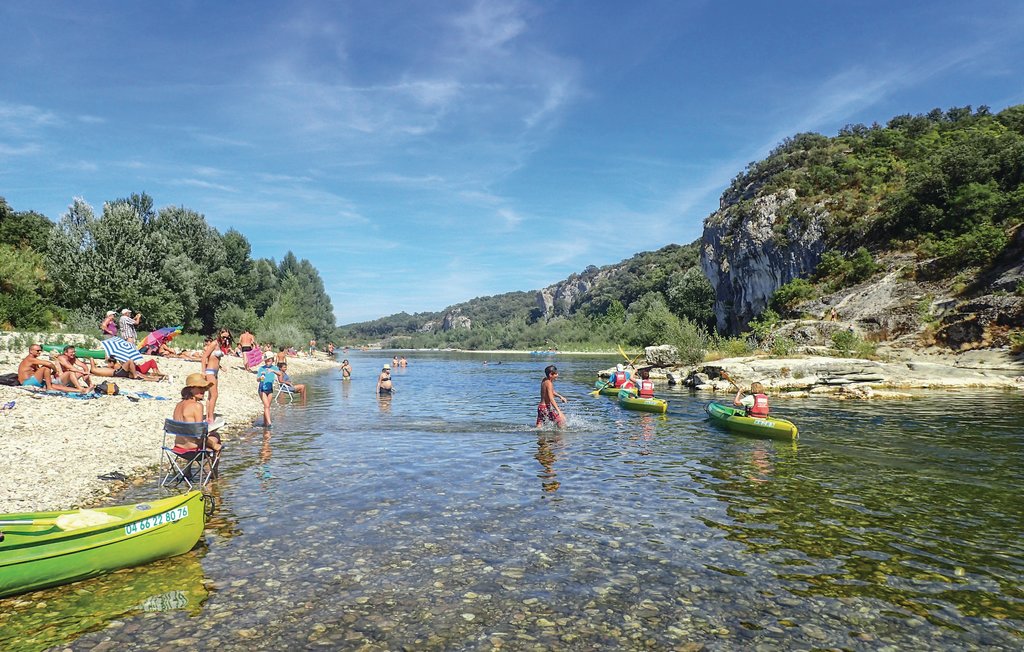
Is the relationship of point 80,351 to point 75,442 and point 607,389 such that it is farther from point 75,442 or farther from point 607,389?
point 607,389

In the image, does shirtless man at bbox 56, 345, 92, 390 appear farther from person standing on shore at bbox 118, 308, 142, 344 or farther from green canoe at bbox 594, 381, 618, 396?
green canoe at bbox 594, 381, 618, 396

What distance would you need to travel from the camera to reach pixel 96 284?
4050 centimetres

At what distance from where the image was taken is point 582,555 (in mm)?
7723

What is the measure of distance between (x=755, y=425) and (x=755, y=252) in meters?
57.1

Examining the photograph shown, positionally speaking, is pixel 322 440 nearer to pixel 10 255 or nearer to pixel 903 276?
pixel 10 255

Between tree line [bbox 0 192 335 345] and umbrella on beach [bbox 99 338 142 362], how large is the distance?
612 inches

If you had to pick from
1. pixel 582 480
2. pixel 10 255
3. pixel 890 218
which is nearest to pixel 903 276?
pixel 890 218

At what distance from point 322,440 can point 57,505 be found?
7759 mm

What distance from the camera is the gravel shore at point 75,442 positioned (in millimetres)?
9320

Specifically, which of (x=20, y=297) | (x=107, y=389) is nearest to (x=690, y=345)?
(x=107, y=389)

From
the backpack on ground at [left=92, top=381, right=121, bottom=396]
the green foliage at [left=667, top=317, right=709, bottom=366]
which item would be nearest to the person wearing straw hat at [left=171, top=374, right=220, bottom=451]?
the backpack on ground at [left=92, top=381, right=121, bottom=396]

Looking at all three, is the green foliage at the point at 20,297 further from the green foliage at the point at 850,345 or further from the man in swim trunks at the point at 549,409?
the green foliage at the point at 850,345

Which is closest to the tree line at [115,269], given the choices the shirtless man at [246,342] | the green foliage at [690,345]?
the shirtless man at [246,342]

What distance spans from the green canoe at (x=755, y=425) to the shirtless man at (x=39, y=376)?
2025 cm
